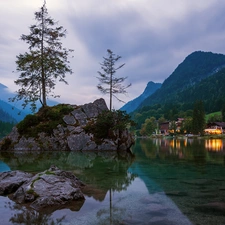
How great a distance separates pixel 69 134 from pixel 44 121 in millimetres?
5592

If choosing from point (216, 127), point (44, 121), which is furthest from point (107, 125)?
point (216, 127)

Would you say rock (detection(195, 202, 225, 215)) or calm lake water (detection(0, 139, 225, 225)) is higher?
rock (detection(195, 202, 225, 215))

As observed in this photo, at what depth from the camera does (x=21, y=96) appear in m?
44.3

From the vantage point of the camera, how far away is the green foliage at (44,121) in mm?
38625

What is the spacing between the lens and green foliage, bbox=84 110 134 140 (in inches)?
1478

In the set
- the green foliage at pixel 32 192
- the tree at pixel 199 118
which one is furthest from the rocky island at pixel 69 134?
the tree at pixel 199 118

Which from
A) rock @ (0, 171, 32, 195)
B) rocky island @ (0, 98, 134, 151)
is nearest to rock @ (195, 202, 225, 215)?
rock @ (0, 171, 32, 195)

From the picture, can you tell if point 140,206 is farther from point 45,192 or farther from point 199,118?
point 199,118

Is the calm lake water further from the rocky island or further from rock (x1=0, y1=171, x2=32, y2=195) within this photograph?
the rocky island

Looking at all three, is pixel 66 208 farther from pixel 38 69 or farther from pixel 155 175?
pixel 38 69

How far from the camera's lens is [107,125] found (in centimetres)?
3812

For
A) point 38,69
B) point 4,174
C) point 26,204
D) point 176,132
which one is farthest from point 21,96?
point 176,132

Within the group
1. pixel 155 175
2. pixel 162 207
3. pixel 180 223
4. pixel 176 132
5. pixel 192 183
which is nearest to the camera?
pixel 180 223

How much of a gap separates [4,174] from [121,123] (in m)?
24.8
